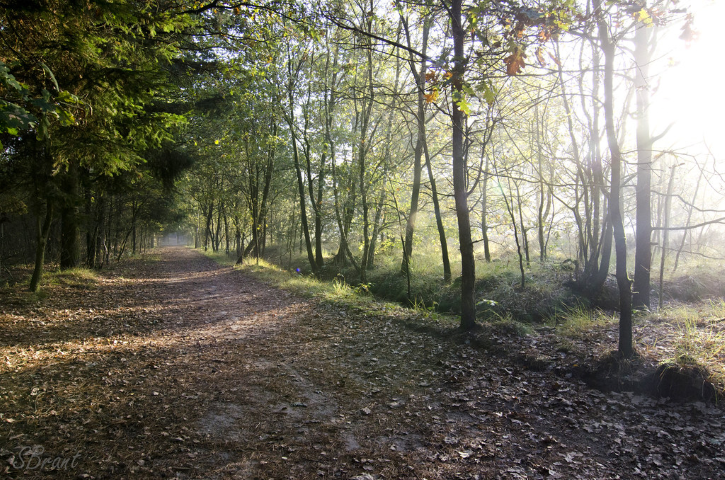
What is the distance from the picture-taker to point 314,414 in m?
3.88

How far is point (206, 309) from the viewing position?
9.12 m

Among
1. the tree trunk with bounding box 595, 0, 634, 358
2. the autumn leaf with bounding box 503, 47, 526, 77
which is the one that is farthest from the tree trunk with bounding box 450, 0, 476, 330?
the autumn leaf with bounding box 503, 47, 526, 77

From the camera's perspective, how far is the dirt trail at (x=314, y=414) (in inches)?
116

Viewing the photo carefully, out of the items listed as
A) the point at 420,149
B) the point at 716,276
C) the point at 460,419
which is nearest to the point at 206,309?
the point at 460,419

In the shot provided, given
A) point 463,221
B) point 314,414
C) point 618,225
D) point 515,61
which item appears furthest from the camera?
point 463,221

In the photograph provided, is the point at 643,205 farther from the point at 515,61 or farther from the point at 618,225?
the point at 515,61

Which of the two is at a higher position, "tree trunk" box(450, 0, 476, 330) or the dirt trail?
"tree trunk" box(450, 0, 476, 330)

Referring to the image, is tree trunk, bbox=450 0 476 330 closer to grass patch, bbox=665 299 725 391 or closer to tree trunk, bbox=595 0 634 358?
tree trunk, bbox=595 0 634 358

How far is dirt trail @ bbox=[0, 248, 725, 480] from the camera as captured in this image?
2957 millimetres

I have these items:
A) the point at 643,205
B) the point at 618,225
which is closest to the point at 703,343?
the point at 618,225

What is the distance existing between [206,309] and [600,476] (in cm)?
865

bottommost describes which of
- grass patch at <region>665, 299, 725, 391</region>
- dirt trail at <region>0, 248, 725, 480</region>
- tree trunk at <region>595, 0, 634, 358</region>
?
dirt trail at <region>0, 248, 725, 480</region>

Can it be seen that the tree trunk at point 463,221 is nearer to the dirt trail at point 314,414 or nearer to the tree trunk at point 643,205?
the dirt trail at point 314,414

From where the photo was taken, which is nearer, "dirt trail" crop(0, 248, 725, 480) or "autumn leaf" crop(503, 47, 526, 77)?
"dirt trail" crop(0, 248, 725, 480)
